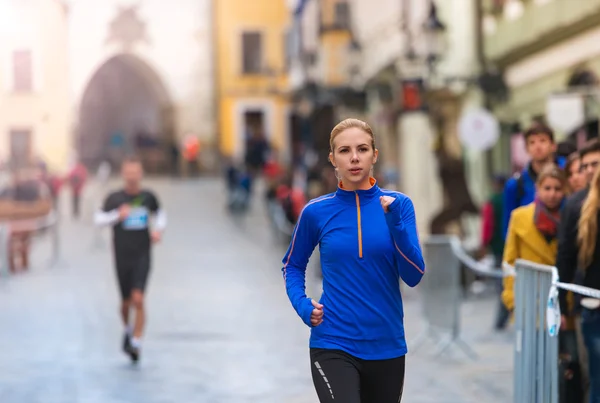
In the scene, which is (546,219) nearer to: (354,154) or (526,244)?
(526,244)

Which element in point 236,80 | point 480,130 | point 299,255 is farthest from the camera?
point 236,80

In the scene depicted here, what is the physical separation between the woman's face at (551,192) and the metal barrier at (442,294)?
15.9 ft

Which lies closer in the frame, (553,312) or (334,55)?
(553,312)

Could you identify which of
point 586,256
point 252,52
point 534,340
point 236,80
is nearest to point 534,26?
point 534,340

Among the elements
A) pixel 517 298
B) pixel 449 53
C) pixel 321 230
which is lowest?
pixel 517 298

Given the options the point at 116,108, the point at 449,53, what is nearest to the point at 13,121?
the point at 116,108

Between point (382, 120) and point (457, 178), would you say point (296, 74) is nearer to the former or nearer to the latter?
point (382, 120)

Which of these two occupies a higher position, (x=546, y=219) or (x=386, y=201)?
(x=386, y=201)

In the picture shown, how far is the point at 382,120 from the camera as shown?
118 ft

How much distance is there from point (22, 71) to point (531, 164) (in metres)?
47.2

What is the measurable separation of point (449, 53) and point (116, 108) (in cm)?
3813

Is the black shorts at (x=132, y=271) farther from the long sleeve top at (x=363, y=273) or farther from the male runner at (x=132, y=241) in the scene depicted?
the long sleeve top at (x=363, y=273)

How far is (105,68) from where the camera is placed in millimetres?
63875

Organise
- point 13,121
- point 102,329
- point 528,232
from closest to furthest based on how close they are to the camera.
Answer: point 528,232 < point 102,329 < point 13,121
